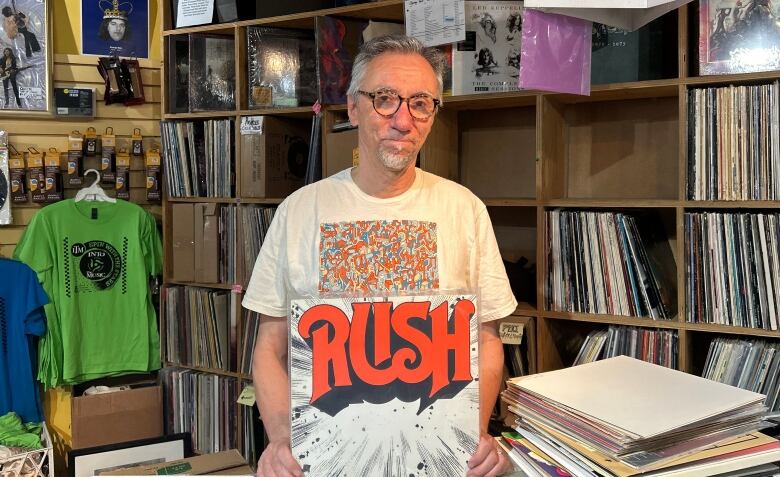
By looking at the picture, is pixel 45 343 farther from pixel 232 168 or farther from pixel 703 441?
pixel 703 441

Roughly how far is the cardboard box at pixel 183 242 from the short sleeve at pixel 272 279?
1738 mm

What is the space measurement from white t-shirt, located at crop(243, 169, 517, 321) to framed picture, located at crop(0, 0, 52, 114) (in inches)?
84.0

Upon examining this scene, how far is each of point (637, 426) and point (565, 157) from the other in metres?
1.75

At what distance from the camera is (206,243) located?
321 cm

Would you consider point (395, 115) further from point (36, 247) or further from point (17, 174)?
point (17, 174)

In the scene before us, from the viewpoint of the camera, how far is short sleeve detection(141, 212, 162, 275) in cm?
337

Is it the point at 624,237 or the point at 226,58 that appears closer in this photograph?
the point at 624,237

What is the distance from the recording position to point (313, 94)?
9.83 ft

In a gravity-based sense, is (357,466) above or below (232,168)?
below

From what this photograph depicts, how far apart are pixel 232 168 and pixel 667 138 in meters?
1.79

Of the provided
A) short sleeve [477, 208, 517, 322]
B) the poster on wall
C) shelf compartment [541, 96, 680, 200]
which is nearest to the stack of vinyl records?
short sleeve [477, 208, 517, 322]

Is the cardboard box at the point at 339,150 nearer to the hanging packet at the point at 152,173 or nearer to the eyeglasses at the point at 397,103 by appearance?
the hanging packet at the point at 152,173

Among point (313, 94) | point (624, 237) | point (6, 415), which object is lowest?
point (6, 415)

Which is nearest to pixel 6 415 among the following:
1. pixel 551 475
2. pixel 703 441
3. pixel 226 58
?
pixel 226 58
